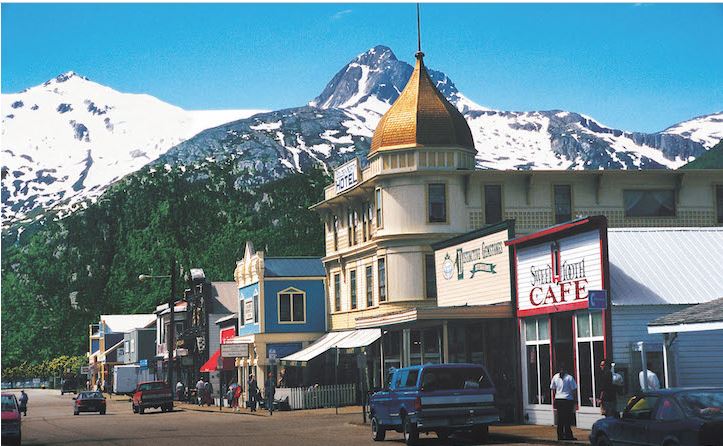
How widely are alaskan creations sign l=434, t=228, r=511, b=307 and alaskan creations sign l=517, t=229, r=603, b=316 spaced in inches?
52.8

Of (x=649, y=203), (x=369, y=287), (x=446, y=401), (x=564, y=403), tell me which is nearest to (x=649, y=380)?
(x=564, y=403)

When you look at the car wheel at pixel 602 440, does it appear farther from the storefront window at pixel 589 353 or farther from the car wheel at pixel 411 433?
the storefront window at pixel 589 353

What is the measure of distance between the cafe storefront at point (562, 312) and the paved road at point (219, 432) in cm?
432

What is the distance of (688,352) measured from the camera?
3064 centimetres

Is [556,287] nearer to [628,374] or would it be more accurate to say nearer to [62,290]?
[628,374]

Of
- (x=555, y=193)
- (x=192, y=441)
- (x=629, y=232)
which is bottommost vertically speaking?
(x=192, y=441)

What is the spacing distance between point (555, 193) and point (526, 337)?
20.5 meters

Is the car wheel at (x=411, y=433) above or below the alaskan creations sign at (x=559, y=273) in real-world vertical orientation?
below

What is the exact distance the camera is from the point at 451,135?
5606 cm

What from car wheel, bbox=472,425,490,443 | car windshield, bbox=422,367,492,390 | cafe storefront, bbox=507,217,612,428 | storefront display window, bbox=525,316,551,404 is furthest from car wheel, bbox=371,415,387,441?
storefront display window, bbox=525,316,551,404

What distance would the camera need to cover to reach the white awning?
2176 inches

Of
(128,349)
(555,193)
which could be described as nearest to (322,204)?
(555,193)

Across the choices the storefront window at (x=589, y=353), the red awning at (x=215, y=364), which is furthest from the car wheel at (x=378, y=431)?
the red awning at (x=215, y=364)

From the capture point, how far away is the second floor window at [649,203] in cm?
5625
